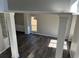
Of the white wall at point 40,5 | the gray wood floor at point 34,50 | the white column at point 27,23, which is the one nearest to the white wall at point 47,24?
the white column at point 27,23

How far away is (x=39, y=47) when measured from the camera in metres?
3.72

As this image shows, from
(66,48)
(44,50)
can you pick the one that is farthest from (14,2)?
(66,48)

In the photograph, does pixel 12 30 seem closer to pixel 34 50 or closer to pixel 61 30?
pixel 34 50

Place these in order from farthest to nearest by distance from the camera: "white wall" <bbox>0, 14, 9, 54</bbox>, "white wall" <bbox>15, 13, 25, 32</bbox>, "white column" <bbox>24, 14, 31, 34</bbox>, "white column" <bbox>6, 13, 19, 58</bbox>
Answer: "white wall" <bbox>15, 13, 25, 32</bbox> → "white column" <bbox>24, 14, 31, 34</bbox> → "white wall" <bbox>0, 14, 9, 54</bbox> → "white column" <bbox>6, 13, 19, 58</bbox>

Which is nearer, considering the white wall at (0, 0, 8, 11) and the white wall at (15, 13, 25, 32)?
the white wall at (0, 0, 8, 11)

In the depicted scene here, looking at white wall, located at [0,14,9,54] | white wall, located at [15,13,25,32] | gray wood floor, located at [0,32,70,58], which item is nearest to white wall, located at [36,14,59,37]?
gray wood floor, located at [0,32,70,58]

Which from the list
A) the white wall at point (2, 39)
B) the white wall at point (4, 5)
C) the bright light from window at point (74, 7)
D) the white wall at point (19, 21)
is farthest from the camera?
the white wall at point (19, 21)


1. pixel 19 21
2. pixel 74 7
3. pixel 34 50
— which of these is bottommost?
pixel 34 50

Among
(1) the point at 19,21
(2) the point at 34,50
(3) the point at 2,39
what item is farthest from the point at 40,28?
(3) the point at 2,39

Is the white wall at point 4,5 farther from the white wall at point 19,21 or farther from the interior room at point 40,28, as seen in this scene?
the white wall at point 19,21

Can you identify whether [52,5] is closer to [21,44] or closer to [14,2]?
[14,2]

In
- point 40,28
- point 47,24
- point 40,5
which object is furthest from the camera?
point 40,28

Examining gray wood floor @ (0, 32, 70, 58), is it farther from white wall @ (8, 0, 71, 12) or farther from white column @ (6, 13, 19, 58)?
white wall @ (8, 0, 71, 12)

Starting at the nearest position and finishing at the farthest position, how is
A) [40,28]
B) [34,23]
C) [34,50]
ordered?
[34,50] → [40,28] → [34,23]
